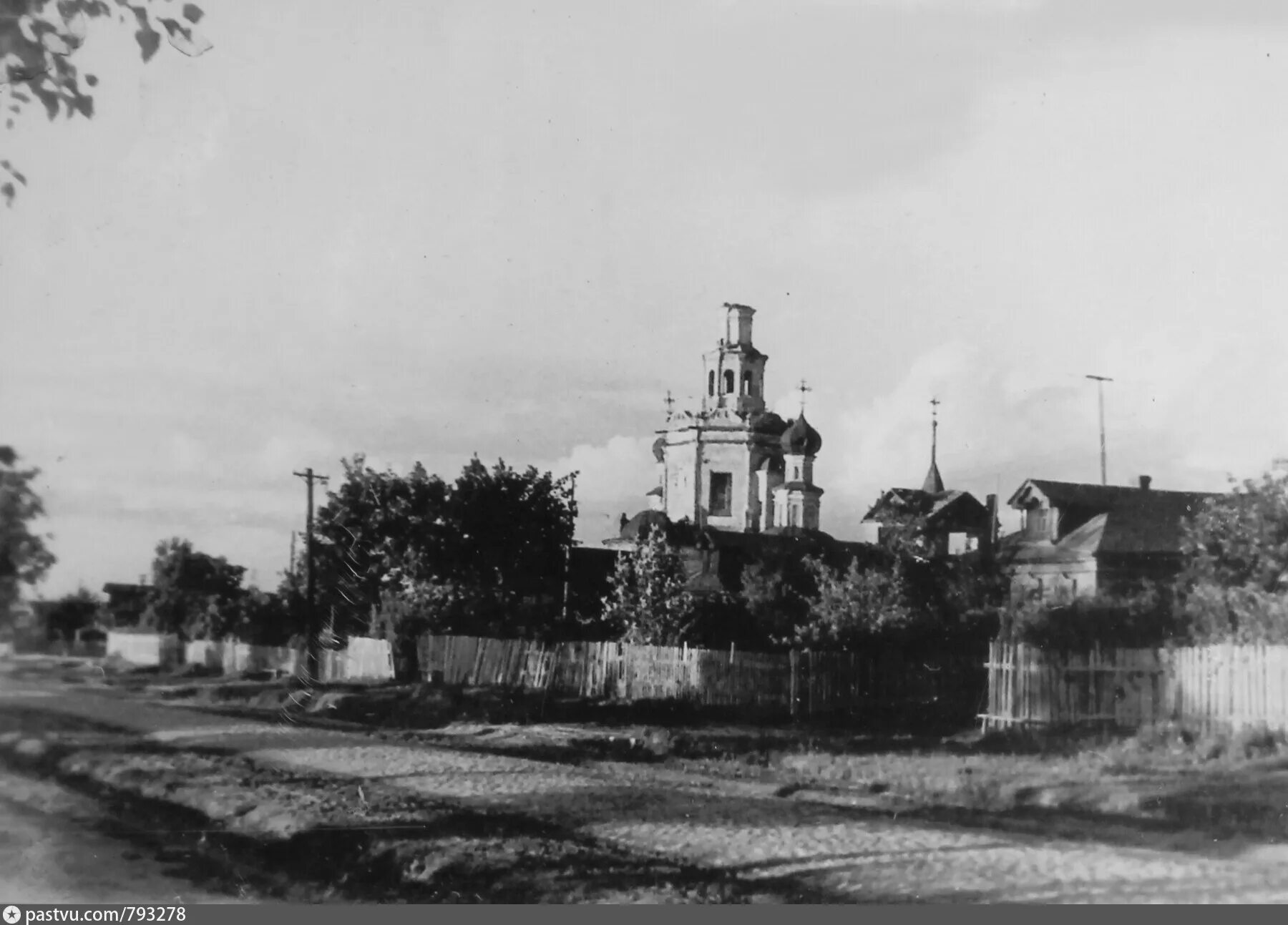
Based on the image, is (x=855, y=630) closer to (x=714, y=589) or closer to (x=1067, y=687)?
(x=714, y=589)

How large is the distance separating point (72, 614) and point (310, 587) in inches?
61.1

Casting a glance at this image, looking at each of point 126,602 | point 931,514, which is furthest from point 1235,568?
point 126,602

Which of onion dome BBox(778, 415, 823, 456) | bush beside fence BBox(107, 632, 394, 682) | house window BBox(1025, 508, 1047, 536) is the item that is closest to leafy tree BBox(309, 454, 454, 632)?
bush beside fence BBox(107, 632, 394, 682)

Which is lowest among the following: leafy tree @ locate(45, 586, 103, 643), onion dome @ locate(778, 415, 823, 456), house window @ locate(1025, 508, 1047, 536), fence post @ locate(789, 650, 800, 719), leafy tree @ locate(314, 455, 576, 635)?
fence post @ locate(789, 650, 800, 719)

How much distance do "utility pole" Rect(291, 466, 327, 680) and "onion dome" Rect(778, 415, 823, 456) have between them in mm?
3346

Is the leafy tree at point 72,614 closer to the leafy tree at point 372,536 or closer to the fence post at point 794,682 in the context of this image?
the leafy tree at point 372,536

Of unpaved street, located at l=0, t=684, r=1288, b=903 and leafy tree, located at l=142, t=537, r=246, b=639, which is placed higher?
leafy tree, located at l=142, t=537, r=246, b=639

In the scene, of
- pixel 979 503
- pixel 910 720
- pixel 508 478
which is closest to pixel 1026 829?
pixel 910 720

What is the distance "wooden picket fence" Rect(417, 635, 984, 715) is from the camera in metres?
10.6

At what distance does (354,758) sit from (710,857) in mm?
3191

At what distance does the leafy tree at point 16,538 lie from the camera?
7574 mm

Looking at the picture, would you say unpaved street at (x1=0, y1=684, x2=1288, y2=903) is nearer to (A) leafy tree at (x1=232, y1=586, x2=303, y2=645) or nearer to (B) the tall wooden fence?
(A) leafy tree at (x1=232, y1=586, x2=303, y2=645)

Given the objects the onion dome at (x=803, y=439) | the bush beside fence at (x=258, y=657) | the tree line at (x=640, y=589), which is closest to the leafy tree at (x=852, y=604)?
the tree line at (x=640, y=589)

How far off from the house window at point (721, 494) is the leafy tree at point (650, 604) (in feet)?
1.64
